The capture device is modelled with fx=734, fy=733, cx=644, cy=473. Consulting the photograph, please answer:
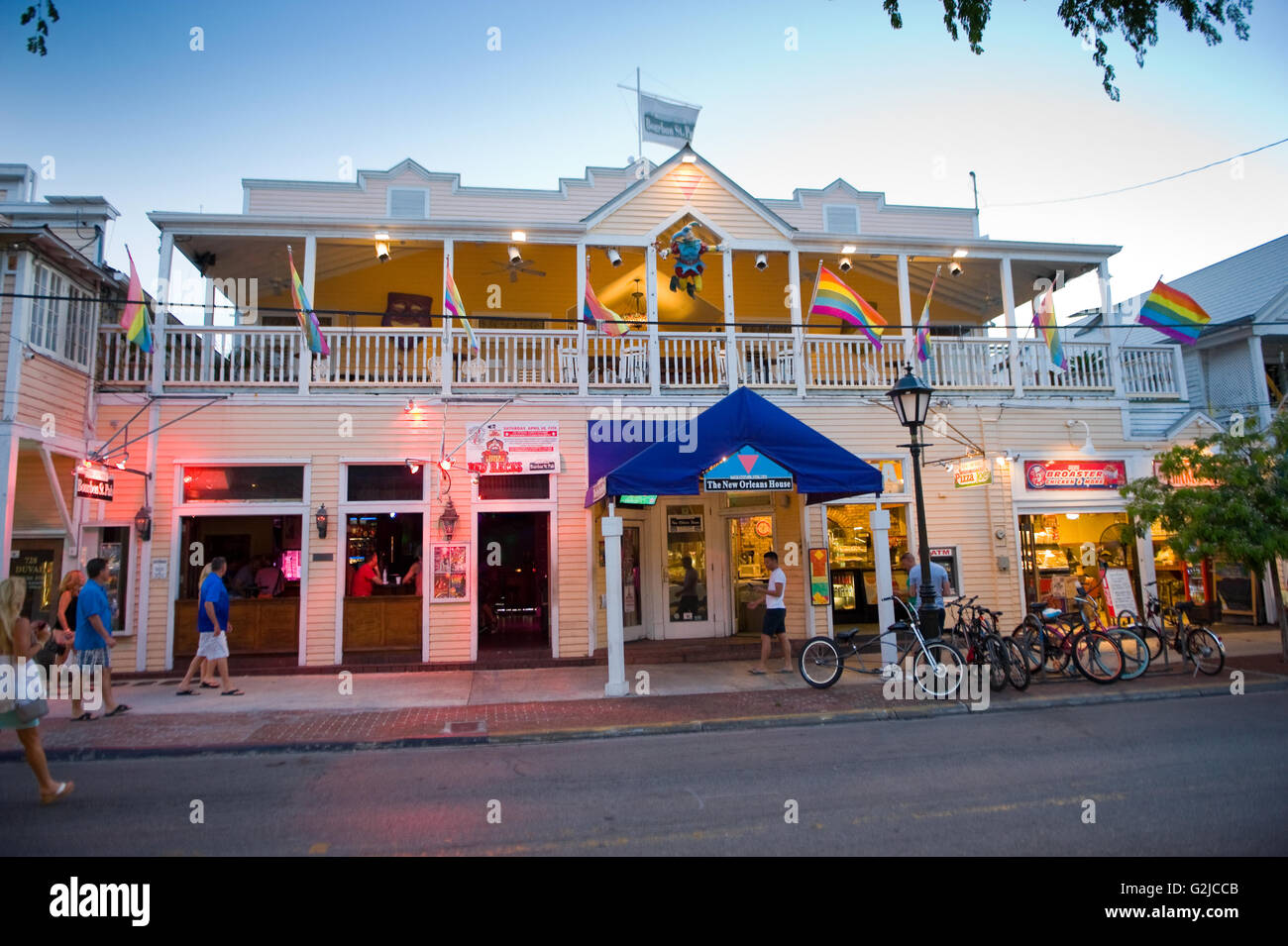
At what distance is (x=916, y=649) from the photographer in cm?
980

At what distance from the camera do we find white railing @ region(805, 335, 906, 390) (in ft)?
45.2

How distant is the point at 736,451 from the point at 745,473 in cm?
36

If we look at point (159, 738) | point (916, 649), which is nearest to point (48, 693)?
point (159, 738)

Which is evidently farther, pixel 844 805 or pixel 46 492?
pixel 46 492

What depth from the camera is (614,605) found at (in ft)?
33.9

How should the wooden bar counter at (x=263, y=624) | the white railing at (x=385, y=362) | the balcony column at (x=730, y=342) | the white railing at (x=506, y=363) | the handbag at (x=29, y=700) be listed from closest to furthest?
the handbag at (x=29, y=700) < the wooden bar counter at (x=263, y=624) < the white railing at (x=385, y=362) < the white railing at (x=506, y=363) < the balcony column at (x=730, y=342)

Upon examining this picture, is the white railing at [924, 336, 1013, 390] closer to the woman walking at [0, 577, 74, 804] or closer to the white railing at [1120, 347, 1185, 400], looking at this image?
the white railing at [1120, 347, 1185, 400]

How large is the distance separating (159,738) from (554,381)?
7696 millimetres

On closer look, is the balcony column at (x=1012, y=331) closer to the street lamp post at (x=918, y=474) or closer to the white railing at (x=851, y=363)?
the white railing at (x=851, y=363)

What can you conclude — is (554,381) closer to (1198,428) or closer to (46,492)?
(46,492)

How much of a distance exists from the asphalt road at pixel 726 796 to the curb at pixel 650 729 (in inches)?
7.2

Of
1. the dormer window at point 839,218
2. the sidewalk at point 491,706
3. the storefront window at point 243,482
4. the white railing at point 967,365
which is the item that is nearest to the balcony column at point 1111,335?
the white railing at point 967,365

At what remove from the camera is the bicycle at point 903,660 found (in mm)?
9469

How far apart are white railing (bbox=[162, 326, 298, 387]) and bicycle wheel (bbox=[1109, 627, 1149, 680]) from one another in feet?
43.7
